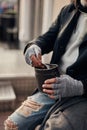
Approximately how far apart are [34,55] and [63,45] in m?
0.13

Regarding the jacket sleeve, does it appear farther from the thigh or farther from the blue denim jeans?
the thigh

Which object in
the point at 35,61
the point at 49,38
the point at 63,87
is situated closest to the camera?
the point at 63,87

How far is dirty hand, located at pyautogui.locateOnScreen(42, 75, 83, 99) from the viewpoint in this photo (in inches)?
41.4

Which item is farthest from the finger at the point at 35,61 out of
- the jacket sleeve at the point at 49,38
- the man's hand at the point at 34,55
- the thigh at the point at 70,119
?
the thigh at the point at 70,119

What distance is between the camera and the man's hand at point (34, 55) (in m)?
1.25

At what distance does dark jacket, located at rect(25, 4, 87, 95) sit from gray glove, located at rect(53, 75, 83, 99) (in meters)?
0.04

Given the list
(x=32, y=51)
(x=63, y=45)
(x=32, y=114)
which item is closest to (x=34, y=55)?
(x=32, y=51)

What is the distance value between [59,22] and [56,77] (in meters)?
0.35

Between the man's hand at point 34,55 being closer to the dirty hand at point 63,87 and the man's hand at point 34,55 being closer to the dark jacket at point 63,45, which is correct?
the dark jacket at point 63,45

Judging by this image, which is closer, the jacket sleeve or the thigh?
the thigh

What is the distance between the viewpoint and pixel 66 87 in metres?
1.05

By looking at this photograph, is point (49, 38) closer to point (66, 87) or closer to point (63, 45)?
point (63, 45)

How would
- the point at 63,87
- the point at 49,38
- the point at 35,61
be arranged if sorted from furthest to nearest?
the point at 49,38, the point at 35,61, the point at 63,87

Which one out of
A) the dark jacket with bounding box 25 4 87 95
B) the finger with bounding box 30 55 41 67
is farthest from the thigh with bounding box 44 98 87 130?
the finger with bounding box 30 55 41 67
